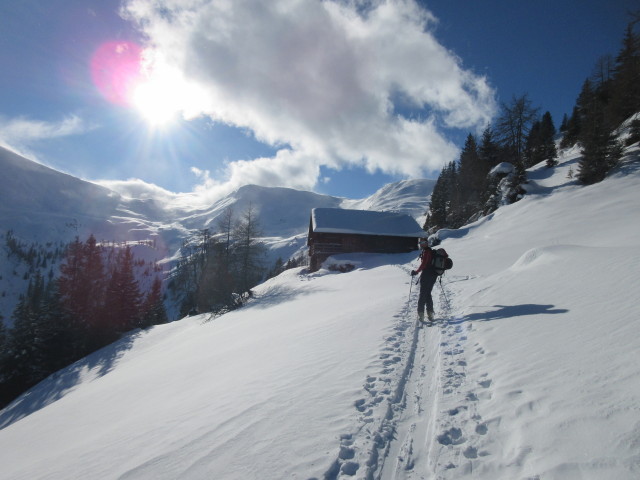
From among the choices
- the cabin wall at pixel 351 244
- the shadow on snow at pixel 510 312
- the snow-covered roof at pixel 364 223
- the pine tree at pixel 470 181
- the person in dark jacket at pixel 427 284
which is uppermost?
the pine tree at pixel 470 181

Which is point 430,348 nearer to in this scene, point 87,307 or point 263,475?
point 263,475

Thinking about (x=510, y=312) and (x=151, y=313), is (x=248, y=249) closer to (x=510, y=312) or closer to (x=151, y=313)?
(x=151, y=313)

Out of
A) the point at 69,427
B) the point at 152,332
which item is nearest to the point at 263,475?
the point at 69,427

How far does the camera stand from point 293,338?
26.7 ft

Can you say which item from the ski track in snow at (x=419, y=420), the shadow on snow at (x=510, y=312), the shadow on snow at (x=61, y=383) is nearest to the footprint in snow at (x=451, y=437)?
the ski track in snow at (x=419, y=420)

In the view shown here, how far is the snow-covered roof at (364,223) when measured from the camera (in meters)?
34.3

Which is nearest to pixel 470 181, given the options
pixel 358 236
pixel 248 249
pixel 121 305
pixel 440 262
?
pixel 358 236

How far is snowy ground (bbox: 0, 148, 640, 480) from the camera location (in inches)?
115

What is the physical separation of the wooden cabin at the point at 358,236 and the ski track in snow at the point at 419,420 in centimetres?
2796

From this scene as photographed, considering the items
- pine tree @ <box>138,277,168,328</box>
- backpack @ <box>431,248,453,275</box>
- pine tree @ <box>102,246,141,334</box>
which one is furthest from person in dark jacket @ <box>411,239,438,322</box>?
pine tree @ <box>138,277,168,328</box>

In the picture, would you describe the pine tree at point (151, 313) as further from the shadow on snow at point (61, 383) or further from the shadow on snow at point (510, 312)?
the shadow on snow at point (510, 312)

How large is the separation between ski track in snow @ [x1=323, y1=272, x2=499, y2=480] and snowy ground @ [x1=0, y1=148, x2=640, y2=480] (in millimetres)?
18

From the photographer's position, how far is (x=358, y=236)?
3444cm

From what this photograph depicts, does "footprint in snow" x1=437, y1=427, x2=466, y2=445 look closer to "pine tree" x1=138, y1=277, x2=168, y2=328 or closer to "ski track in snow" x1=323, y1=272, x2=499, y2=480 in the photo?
"ski track in snow" x1=323, y1=272, x2=499, y2=480
